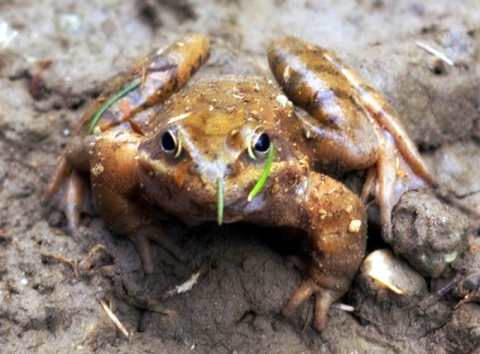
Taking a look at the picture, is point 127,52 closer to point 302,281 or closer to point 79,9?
point 79,9

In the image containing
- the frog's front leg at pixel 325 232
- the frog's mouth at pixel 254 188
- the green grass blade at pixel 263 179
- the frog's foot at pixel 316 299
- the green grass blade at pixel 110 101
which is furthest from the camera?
the green grass blade at pixel 110 101

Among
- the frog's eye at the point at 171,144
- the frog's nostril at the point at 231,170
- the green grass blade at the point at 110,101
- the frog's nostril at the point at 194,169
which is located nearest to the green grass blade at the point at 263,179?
the frog's nostril at the point at 231,170

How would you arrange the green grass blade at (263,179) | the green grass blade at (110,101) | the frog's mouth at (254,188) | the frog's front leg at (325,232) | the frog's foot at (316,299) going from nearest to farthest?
the frog's mouth at (254,188), the green grass blade at (263,179), the frog's front leg at (325,232), the frog's foot at (316,299), the green grass blade at (110,101)

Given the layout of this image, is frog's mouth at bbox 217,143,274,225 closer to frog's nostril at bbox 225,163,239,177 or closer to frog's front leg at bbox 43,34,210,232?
frog's nostril at bbox 225,163,239,177

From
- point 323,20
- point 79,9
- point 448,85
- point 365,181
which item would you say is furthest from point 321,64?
point 79,9

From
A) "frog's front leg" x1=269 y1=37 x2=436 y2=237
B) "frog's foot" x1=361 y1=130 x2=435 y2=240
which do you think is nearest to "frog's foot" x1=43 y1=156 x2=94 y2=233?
"frog's front leg" x1=269 y1=37 x2=436 y2=237

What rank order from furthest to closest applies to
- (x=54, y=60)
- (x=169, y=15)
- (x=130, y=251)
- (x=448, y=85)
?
(x=169, y=15) → (x=54, y=60) → (x=448, y=85) → (x=130, y=251)

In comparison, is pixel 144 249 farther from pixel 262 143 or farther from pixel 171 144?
pixel 262 143

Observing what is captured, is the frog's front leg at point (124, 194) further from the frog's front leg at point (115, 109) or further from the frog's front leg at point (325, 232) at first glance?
the frog's front leg at point (325, 232)
